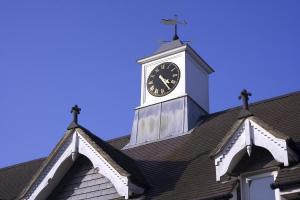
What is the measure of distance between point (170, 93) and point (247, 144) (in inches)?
392

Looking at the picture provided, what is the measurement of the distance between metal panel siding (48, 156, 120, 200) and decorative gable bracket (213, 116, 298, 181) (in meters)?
3.39

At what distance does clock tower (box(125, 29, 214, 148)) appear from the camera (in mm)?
25664

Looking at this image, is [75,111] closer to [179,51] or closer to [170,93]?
[170,93]

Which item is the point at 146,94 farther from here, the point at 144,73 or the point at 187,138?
the point at 187,138

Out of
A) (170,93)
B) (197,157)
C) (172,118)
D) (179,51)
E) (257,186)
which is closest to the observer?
(257,186)

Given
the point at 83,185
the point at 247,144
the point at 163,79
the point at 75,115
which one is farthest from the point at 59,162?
the point at 163,79

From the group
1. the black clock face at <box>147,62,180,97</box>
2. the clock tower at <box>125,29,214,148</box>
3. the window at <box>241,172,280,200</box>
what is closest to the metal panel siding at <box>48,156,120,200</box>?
the window at <box>241,172,280,200</box>

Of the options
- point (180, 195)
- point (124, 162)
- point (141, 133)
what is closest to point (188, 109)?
point (141, 133)

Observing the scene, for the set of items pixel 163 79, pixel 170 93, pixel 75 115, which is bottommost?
pixel 75 115

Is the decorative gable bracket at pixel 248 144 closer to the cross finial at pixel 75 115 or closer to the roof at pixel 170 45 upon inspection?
the cross finial at pixel 75 115

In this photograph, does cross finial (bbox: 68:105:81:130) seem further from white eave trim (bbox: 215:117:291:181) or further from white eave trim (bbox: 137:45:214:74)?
white eave trim (bbox: 137:45:214:74)

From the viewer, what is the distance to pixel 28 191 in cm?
2006

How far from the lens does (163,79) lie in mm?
27312

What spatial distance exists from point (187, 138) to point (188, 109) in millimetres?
2304
